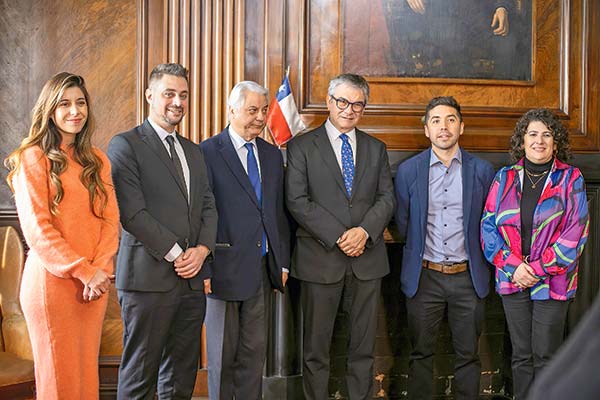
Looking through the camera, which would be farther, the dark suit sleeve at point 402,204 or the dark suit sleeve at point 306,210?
the dark suit sleeve at point 402,204

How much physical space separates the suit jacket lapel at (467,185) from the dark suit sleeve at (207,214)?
1368 millimetres

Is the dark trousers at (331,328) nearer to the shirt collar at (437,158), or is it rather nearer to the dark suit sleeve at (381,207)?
the dark suit sleeve at (381,207)

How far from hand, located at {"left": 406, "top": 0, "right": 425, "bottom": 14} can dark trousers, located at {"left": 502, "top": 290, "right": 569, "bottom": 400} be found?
5.73 ft

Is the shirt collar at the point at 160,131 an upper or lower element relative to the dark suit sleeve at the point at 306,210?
upper

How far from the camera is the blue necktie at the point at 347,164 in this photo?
379 centimetres

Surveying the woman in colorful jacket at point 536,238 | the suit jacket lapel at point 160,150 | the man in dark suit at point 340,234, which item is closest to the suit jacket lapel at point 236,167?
the man in dark suit at point 340,234

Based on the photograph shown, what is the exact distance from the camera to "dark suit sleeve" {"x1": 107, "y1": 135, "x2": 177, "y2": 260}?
9.91 ft

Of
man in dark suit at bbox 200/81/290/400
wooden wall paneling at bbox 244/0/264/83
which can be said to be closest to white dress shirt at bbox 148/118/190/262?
man in dark suit at bbox 200/81/290/400

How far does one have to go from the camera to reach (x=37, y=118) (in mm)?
2834

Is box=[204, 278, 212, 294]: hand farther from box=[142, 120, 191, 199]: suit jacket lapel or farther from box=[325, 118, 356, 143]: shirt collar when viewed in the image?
box=[325, 118, 356, 143]: shirt collar

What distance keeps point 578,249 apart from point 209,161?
188 cm

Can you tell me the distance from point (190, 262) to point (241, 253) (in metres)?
0.38

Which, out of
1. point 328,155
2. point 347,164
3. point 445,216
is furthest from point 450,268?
point 328,155

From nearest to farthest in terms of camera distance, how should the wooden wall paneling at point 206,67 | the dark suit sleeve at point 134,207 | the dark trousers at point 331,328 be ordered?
the dark suit sleeve at point 134,207 < the dark trousers at point 331,328 < the wooden wall paneling at point 206,67
